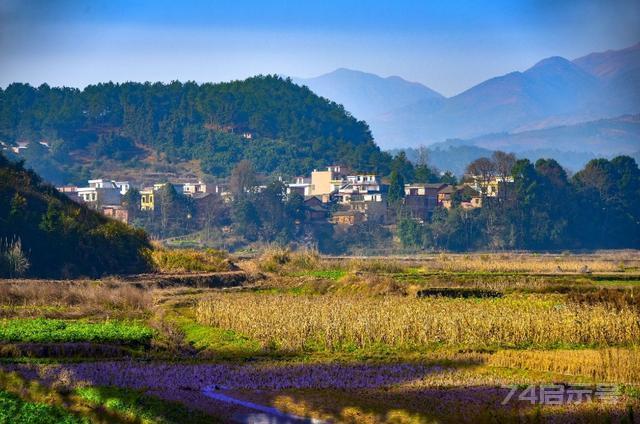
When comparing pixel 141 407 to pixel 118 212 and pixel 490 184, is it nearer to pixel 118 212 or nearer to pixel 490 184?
pixel 118 212

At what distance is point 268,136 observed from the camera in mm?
161750

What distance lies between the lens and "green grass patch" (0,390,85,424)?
65.9 feet

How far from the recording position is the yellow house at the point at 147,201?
110156mm

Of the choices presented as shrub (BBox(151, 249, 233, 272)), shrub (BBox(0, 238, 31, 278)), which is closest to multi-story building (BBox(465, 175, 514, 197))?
shrub (BBox(151, 249, 233, 272))

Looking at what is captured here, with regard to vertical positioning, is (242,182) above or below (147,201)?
above

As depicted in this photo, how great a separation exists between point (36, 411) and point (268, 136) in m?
142

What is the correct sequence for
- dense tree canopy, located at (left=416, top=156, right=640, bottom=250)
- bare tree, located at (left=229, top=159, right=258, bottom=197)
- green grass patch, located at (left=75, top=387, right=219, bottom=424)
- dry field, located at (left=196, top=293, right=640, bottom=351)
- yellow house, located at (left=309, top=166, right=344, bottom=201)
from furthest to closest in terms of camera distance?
yellow house, located at (left=309, top=166, right=344, bottom=201), bare tree, located at (left=229, top=159, right=258, bottom=197), dense tree canopy, located at (left=416, top=156, right=640, bottom=250), dry field, located at (left=196, top=293, right=640, bottom=351), green grass patch, located at (left=75, top=387, right=219, bottom=424)

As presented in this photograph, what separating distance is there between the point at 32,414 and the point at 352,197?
98.2m

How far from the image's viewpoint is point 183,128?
15675 cm

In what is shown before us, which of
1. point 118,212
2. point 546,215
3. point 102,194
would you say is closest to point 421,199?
point 546,215

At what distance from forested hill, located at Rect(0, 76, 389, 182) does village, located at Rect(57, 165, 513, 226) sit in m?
16.7

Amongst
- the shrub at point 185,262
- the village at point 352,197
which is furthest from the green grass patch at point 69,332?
the village at point 352,197

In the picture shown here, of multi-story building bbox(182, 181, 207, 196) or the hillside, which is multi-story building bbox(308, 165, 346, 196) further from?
the hillside

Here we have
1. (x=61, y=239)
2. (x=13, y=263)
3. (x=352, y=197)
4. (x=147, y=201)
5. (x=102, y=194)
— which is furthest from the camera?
(x=352, y=197)
